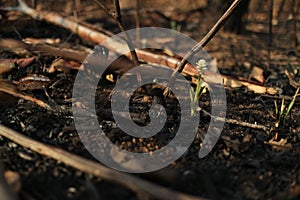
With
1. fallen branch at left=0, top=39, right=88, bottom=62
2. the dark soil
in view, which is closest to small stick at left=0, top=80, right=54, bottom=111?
the dark soil

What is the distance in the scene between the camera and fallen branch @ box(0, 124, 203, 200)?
133 cm

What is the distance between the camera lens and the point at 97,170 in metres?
1.44

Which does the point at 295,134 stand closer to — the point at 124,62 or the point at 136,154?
the point at 136,154

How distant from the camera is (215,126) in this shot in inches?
74.3

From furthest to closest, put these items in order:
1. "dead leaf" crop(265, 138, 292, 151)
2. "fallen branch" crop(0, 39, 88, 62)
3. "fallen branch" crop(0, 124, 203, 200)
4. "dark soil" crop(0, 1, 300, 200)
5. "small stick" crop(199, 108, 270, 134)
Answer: "fallen branch" crop(0, 39, 88, 62)
"small stick" crop(199, 108, 270, 134)
"dead leaf" crop(265, 138, 292, 151)
"dark soil" crop(0, 1, 300, 200)
"fallen branch" crop(0, 124, 203, 200)

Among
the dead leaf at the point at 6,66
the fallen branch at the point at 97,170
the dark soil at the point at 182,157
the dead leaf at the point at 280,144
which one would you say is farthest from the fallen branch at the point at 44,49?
the dead leaf at the point at 280,144

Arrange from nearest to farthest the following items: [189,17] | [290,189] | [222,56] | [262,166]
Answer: [290,189] < [262,166] < [222,56] < [189,17]

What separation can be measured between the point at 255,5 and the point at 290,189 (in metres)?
2.62

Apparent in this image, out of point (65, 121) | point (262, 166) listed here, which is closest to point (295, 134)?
point (262, 166)

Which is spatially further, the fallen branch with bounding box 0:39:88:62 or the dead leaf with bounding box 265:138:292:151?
the fallen branch with bounding box 0:39:88:62

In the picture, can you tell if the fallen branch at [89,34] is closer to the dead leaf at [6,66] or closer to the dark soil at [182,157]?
the dark soil at [182,157]

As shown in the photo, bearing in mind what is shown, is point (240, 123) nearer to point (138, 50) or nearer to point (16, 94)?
point (138, 50)

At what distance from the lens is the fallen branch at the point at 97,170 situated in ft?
4.37

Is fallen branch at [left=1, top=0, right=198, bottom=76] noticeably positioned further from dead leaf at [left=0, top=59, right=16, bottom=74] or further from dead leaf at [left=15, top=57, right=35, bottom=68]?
dead leaf at [left=0, top=59, right=16, bottom=74]
